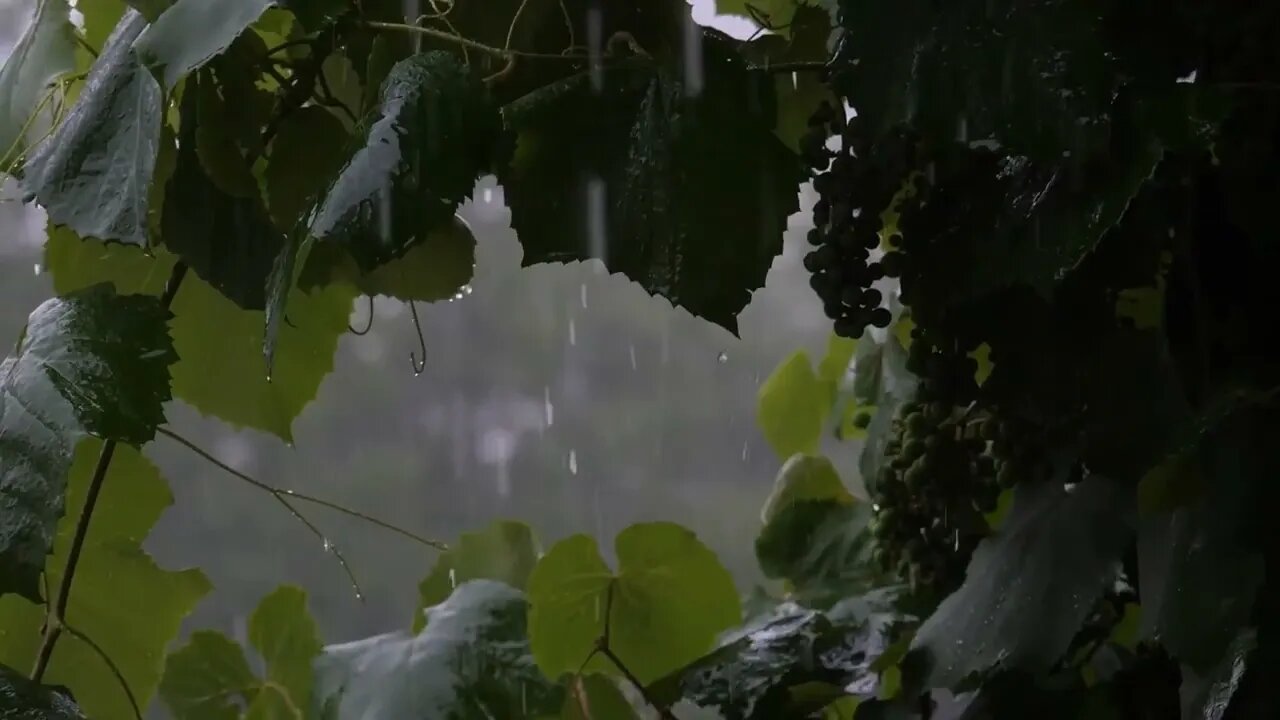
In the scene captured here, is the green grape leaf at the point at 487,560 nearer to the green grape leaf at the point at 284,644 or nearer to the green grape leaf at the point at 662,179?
the green grape leaf at the point at 284,644

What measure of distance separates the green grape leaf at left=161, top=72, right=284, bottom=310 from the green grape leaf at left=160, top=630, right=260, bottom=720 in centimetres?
24

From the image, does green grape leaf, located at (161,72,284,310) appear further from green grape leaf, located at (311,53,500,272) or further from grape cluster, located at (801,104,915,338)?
grape cluster, located at (801,104,915,338)

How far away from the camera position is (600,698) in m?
0.50

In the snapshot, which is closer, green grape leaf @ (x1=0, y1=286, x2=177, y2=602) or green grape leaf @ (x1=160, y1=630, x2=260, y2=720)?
green grape leaf @ (x1=0, y1=286, x2=177, y2=602)

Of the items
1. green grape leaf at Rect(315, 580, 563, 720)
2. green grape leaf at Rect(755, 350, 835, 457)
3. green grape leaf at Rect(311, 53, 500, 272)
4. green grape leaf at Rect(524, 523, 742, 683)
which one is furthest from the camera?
green grape leaf at Rect(755, 350, 835, 457)

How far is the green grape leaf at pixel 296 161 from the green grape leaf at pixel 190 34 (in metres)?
0.11

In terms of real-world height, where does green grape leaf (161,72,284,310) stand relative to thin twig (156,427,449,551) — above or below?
above

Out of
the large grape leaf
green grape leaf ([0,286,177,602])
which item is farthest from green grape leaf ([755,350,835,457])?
green grape leaf ([0,286,177,602])

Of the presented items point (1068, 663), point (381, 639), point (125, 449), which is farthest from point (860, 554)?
point (125, 449)

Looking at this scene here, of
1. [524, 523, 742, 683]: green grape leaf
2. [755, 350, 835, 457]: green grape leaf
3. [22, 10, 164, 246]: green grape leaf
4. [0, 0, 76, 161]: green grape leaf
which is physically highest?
[0, 0, 76, 161]: green grape leaf

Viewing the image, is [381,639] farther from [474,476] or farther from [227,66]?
[474,476]

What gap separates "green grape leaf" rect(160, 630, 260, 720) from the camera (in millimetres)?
579

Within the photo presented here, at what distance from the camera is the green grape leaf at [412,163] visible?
0.33m

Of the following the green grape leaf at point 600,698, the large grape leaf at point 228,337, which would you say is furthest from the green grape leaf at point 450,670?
the large grape leaf at point 228,337
